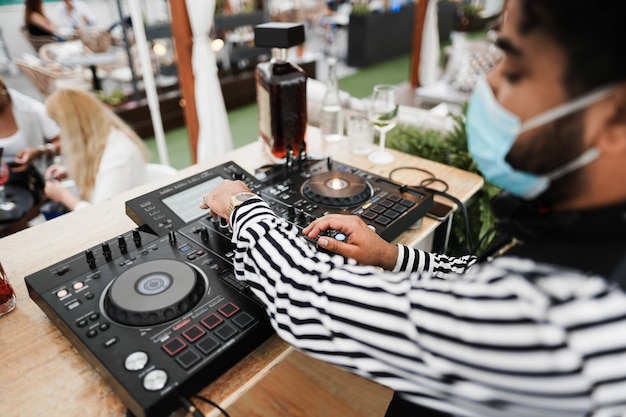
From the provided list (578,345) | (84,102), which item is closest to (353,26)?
(84,102)

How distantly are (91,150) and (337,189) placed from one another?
1334 millimetres

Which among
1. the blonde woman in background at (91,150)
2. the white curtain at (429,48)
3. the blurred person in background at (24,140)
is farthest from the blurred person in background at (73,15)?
the blonde woman in background at (91,150)

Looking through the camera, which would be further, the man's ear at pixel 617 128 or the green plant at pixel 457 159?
the green plant at pixel 457 159

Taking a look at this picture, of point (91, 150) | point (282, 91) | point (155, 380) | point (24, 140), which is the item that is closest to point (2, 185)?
point (24, 140)

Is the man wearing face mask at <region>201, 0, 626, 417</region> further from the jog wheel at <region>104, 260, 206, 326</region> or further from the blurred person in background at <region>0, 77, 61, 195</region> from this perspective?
the blurred person in background at <region>0, 77, 61, 195</region>

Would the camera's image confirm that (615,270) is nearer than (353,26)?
Yes

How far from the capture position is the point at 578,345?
411 mm

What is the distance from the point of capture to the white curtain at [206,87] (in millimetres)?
2359

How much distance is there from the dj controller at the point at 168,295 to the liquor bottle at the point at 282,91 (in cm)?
32

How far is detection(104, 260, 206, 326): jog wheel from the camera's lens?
2.12 ft

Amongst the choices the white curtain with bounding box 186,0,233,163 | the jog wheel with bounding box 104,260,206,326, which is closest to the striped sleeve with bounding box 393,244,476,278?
the jog wheel with bounding box 104,260,206,326

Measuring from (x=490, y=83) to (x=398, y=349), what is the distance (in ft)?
1.24

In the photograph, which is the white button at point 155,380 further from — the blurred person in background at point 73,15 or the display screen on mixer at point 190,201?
the blurred person in background at point 73,15

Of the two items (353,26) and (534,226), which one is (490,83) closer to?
(534,226)
